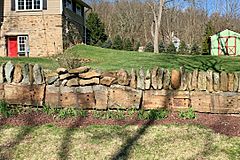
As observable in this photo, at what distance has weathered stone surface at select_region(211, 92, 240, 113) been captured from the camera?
6.26 metres

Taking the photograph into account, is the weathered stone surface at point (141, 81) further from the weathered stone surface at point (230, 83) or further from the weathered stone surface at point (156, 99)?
the weathered stone surface at point (230, 83)

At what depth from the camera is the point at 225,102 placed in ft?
20.6

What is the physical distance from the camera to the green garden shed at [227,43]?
28.6 m

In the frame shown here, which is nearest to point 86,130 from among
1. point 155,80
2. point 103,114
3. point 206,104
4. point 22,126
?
point 103,114

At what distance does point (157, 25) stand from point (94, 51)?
747 centimetres

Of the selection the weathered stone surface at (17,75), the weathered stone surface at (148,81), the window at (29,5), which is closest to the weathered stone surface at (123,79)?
the weathered stone surface at (148,81)

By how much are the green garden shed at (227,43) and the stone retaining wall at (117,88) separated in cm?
2361

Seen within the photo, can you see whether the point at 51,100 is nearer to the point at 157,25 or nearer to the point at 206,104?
the point at 206,104

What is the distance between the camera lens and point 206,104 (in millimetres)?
6309

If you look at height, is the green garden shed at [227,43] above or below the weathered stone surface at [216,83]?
above

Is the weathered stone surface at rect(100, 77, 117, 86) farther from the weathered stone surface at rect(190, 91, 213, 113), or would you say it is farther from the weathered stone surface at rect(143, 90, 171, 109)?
the weathered stone surface at rect(190, 91, 213, 113)

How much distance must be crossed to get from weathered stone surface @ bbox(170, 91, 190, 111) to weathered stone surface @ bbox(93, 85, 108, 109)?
4.23ft

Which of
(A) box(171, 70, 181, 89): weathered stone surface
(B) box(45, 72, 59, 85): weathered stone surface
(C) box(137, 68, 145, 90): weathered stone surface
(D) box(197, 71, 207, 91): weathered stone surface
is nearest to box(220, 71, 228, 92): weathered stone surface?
(D) box(197, 71, 207, 91): weathered stone surface

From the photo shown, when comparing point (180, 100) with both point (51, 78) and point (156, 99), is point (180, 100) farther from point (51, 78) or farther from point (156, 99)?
point (51, 78)
